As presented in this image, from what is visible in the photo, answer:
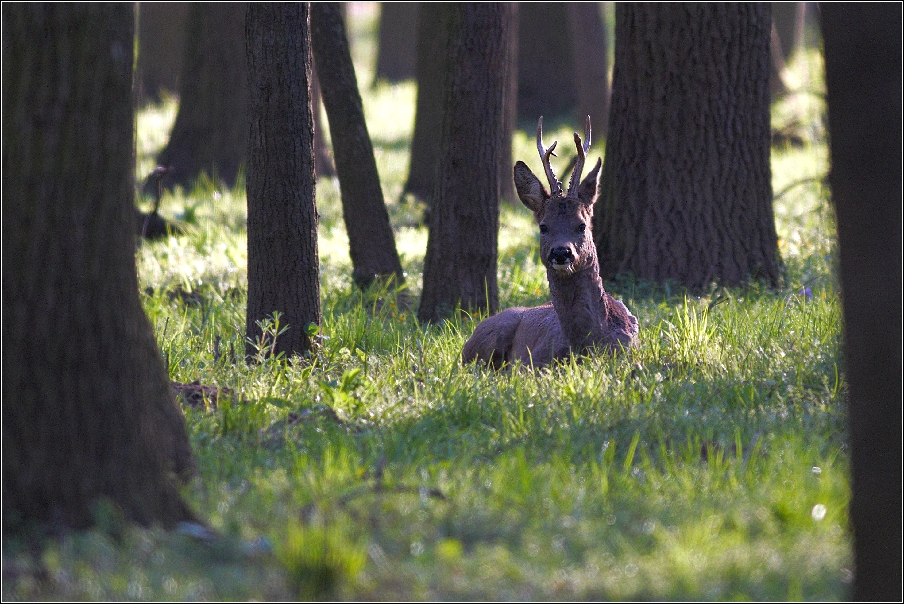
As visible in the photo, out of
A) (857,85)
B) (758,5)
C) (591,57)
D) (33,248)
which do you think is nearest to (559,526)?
(857,85)

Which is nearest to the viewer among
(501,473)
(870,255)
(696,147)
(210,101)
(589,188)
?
(870,255)

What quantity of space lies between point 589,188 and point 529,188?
16.0 inches

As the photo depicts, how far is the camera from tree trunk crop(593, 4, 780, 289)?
9484 millimetres

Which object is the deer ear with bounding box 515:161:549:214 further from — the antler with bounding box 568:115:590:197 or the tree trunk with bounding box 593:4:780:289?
the tree trunk with bounding box 593:4:780:289

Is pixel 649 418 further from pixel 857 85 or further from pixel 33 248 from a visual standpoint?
pixel 33 248

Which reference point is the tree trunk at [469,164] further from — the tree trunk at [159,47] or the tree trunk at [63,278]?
the tree trunk at [159,47]

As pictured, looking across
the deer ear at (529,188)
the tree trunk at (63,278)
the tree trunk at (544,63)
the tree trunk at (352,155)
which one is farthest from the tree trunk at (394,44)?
the tree trunk at (63,278)

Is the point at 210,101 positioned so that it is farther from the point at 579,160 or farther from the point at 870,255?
the point at 870,255

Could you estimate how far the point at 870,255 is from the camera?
348 centimetres

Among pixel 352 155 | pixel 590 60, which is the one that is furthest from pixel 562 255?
pixel 590 60

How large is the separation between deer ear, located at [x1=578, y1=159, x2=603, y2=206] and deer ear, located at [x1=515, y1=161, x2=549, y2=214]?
25cm

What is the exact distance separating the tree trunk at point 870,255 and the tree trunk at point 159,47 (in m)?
21.1

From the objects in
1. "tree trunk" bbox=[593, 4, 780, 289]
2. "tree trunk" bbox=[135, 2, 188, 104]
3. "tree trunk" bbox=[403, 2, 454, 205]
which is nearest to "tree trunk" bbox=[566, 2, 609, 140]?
"tree trunk" bbox=[403, 2, 454, 205]

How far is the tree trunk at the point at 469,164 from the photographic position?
8125mm
